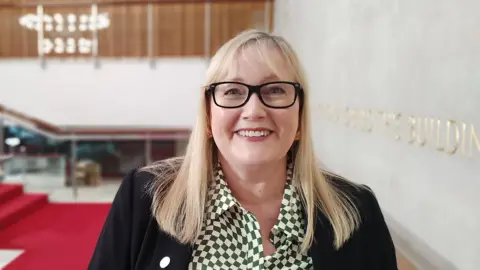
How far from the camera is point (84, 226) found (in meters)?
4.71

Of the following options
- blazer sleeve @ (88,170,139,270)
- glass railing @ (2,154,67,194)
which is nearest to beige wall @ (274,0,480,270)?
blazer sleeve @ (88,170,139,270)

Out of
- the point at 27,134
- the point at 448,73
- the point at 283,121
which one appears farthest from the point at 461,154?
the point at 27,134

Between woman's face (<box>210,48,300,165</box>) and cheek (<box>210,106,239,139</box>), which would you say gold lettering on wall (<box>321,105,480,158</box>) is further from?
cheek (<box>210,106,239,139</box>)

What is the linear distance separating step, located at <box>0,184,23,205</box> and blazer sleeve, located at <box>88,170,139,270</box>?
439 centimetres

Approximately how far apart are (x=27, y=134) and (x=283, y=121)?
5730 millimetres

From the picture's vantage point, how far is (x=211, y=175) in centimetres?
138

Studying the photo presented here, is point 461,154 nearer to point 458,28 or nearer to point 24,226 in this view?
point 458,28

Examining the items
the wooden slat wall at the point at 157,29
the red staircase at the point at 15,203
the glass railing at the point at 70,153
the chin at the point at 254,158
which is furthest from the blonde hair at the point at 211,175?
the wooden slat wall at the point at 157,29

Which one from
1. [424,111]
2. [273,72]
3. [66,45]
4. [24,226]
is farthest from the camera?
[66,45]

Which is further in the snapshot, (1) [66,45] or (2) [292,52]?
(1) [66,45]

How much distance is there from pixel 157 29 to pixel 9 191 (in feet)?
13.8

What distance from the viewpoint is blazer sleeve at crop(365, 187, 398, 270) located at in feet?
4.40

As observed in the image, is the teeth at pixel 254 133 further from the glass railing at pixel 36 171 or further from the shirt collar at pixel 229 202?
the glass railing at pixel 36 171

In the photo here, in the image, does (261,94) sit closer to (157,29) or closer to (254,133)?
(254,133)
